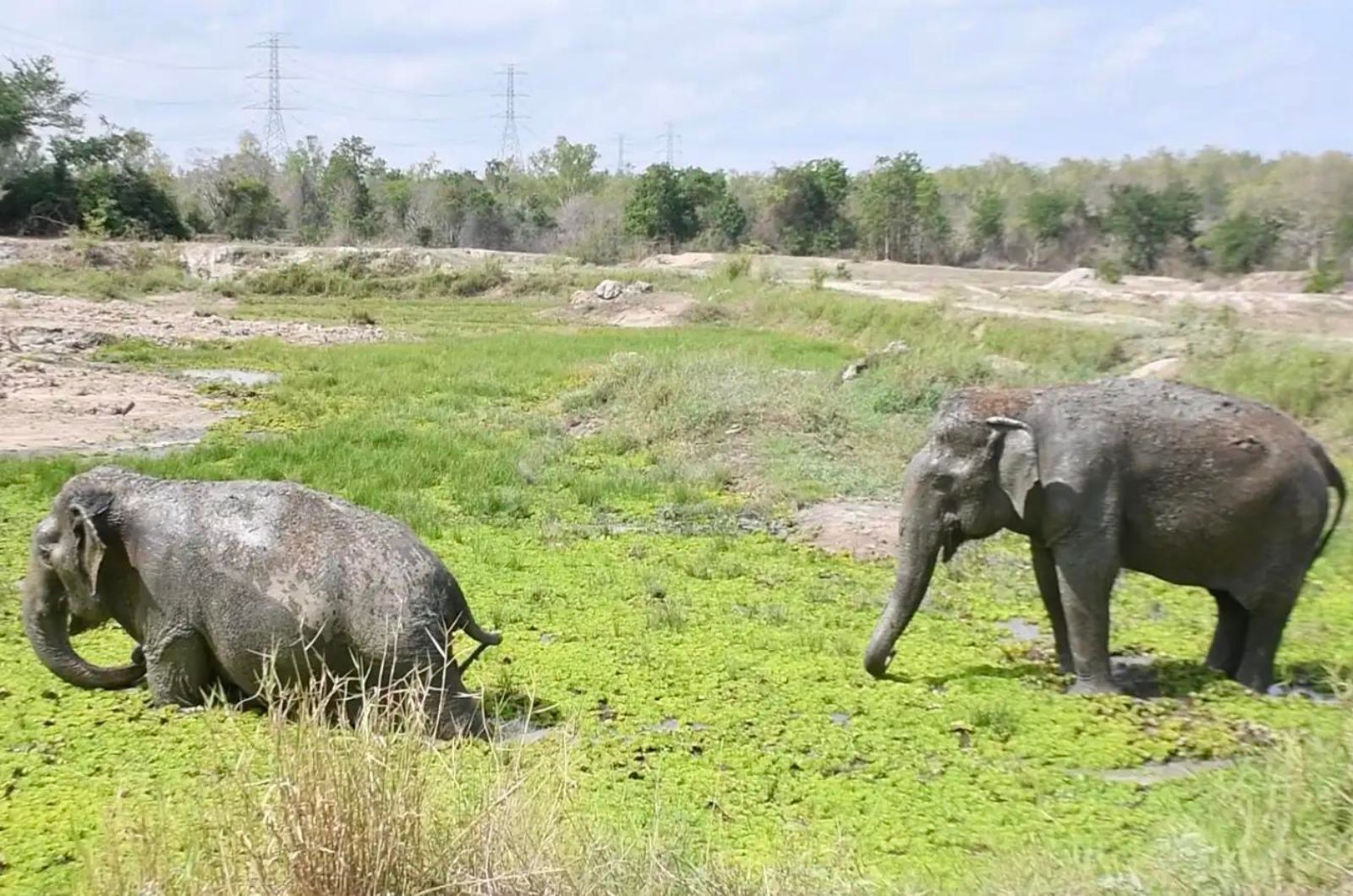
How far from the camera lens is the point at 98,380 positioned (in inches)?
815

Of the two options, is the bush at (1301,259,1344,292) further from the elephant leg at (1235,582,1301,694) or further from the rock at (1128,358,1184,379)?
the elephant leg at (1235,582,1301,694)

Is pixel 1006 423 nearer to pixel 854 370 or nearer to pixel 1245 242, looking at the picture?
pixel 854 370

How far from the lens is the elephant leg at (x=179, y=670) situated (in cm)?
686

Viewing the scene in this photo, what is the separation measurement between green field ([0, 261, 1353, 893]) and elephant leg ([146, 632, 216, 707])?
5.6 inches

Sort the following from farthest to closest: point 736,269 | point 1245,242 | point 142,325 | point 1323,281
A: point 1245,242, point 736,269, point 1323,281, point 142,325

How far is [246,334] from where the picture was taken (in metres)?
29.7

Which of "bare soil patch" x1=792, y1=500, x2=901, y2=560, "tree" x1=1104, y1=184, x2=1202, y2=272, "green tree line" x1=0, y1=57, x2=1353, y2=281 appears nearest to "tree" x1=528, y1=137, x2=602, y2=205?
"green tree line" x1=0, y1=57, x2=1353, y2=281

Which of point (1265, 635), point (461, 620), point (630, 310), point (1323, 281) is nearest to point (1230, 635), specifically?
point (1265, 635)

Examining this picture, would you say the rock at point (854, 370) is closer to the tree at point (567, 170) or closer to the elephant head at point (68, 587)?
the elephant head at point (68, 587)

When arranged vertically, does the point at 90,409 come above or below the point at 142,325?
below

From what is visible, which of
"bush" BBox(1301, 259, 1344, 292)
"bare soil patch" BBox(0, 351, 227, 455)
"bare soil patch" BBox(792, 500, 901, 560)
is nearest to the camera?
"bare soil patch" BBox(792, 500, 901, 560)

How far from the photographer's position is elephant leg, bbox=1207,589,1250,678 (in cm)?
815

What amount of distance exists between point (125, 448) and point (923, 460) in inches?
430

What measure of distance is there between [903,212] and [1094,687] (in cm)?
5345
